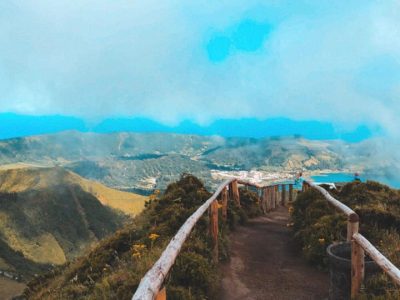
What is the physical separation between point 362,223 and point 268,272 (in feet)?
7.72

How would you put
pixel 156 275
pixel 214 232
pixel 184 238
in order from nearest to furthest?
1. pixel 156 275
2. pixel 184 238
3. pixel 214 232

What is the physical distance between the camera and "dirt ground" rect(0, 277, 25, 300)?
3912 inches

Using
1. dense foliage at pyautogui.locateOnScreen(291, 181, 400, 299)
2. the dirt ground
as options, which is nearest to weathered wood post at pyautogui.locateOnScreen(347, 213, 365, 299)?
dense foliage at pyautogui.locateOnScreen(291, 181, 400, 299)

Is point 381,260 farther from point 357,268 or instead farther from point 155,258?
point 155,258

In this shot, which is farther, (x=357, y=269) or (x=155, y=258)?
(x=155, y=258)

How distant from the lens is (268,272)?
9609mm

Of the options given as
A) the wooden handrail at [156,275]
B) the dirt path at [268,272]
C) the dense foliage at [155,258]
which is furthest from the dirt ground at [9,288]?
→ the wooden handrail at [156,275]

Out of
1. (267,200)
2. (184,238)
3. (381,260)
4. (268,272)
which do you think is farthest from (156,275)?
(267,200)

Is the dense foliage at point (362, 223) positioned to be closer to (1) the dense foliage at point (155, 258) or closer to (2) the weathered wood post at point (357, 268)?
(2) the weathered wood post at point (357, 268)

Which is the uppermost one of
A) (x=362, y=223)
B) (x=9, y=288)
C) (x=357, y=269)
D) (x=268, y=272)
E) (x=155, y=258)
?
(x=362, y=223)

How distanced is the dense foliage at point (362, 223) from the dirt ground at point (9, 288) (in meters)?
98.5

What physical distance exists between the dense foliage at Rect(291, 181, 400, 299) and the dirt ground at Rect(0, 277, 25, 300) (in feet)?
323

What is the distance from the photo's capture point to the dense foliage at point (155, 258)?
22.6ft

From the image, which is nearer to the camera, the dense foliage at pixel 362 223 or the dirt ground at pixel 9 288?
the dense foliage at pixel 362 223
